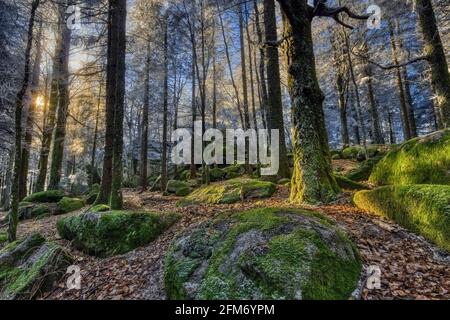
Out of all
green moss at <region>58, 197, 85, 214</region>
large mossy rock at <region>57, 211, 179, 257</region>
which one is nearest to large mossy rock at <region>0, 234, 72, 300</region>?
large mossy rock at <region>57, 211, 179, 257</region>

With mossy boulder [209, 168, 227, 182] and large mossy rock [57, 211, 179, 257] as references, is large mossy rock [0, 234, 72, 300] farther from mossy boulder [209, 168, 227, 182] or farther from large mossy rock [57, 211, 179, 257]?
mossy boulder [209, 168, 227, 182]

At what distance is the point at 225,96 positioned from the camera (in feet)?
78.4

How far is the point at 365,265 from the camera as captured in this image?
3352mm

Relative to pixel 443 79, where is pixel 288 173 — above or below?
below

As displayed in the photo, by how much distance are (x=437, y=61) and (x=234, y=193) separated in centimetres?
728

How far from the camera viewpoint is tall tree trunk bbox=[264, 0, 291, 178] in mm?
10211

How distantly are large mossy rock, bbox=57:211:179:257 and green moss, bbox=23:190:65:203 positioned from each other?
7.88 m

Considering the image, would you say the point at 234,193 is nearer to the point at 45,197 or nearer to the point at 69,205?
the point at 69,205

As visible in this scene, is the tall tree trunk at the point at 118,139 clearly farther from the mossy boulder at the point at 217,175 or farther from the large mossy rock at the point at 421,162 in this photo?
the mossy boulder at the point at 217,175

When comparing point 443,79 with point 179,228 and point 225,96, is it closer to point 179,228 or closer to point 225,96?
point 179,228
